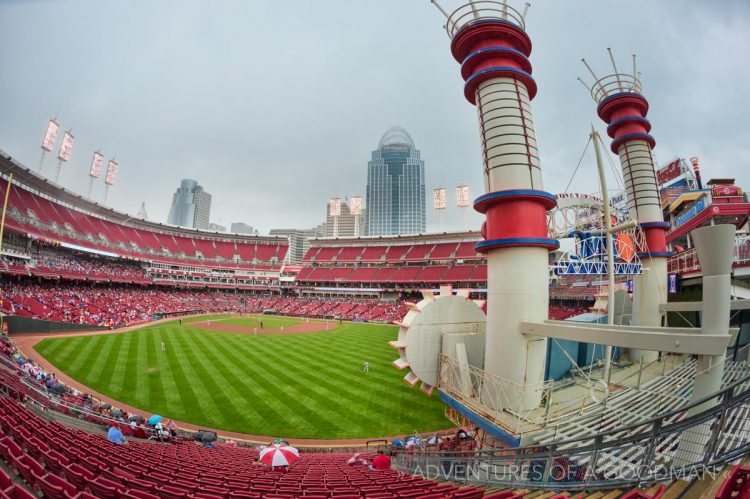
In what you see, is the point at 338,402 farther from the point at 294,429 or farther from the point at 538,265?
the point at 538,265

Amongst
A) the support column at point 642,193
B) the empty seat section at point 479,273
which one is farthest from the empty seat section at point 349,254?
the support column at point 642,193

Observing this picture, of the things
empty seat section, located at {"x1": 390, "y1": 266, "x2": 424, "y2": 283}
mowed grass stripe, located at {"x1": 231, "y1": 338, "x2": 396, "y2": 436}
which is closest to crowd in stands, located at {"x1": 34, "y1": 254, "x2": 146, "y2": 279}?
mowed grass stripe, located at {"x1": 231, "y1": 338, "x2": 396, "y2": 436}

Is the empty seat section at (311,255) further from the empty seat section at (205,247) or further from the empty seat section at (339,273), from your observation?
the empty seat section at (205,247)

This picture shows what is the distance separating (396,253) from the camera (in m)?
76.6

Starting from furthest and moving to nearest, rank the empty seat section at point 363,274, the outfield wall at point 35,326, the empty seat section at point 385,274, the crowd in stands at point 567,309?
the empty seat section at point 363,274 → the empty seat section at point 385,274 → the crowd in stands at point 567,309 → the outfield wall at point 35,326

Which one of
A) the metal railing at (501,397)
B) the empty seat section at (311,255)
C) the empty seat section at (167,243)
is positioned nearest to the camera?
the metal railing at (501,397)

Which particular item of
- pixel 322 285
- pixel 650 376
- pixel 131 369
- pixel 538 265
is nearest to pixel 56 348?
pixel 131 369

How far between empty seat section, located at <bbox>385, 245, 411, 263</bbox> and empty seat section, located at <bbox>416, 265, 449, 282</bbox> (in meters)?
8.65

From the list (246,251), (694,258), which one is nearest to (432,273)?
(694,258)

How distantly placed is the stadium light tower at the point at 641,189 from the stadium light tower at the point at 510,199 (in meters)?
7.36

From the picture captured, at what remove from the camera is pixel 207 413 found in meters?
16.8

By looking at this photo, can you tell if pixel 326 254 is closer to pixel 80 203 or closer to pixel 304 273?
pixel 304 273

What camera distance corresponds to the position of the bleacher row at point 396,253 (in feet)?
222

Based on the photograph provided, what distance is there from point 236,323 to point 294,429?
3575cm
